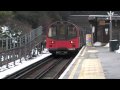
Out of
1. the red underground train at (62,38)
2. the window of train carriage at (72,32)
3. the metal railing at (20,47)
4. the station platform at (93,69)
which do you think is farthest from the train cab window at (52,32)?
the station platform at (93,69)

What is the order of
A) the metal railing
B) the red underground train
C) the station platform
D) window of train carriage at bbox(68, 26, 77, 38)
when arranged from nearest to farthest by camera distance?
the station platform, the metal railing, the red underground train, window of train carriage at bbox(68, 26, 77, 38)

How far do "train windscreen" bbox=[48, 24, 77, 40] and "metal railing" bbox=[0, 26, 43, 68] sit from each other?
152 centimetres

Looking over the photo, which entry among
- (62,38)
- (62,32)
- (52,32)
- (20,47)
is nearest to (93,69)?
(20,47)

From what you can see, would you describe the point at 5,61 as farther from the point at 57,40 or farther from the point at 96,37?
the point at 96,37

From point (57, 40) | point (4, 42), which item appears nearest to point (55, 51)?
point (57, 40)

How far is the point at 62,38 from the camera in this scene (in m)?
32.8

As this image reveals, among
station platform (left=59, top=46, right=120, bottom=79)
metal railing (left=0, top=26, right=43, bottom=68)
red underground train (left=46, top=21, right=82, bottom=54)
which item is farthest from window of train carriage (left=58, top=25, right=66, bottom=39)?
station platform (left=59, top=46, right=120, bottom=79)

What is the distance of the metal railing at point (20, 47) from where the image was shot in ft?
73.3

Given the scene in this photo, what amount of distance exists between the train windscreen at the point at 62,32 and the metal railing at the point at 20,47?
1519 mm

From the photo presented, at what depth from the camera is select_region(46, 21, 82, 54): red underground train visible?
3241 cm

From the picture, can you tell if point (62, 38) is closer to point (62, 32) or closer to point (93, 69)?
point (62, 32)

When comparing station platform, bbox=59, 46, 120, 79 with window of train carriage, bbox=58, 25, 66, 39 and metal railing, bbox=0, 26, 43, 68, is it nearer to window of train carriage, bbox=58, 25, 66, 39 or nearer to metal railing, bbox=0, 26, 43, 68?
metal railing, bbox=0, 26, 43, 68

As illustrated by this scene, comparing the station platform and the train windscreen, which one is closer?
the station platform

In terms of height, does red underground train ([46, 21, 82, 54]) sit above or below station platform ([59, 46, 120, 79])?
above
